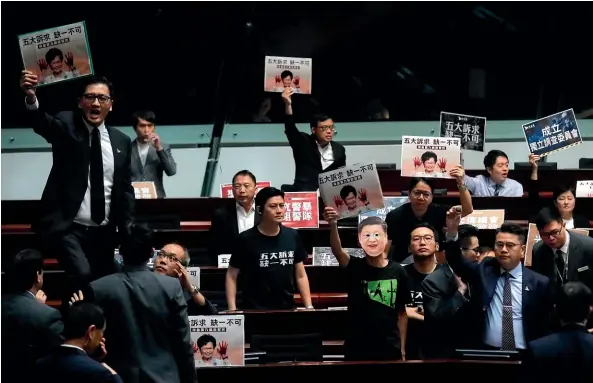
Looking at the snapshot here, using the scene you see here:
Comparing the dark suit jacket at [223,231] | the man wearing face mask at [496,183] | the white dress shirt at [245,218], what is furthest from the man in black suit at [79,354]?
the man wearing face mask at [496,183]

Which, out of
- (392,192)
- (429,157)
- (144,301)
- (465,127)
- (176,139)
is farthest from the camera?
(176,139)

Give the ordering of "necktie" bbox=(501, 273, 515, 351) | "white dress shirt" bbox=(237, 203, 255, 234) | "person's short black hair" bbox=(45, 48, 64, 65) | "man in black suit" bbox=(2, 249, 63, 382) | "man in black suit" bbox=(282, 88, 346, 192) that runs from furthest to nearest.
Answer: "man in black suit" bbox=(282, 88, 346, 192) → "white dress shirt" bbox=(237, 203, 255, 234) → "person's short black hair" bbox=(45, 48, 64, 65) → "necktie" bbox=(501, 273, 515, 351) → "man in black suit" bbox=(2, 249, 63, 382)

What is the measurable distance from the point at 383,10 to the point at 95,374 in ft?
25.8

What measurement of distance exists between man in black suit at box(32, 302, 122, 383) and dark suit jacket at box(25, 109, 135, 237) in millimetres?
1318

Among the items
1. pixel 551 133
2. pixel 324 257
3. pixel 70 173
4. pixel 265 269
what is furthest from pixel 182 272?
pixel 551 133

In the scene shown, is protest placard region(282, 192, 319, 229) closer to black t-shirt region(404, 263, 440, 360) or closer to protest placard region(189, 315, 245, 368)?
black t-shirt region(404, 263, 440, 360)

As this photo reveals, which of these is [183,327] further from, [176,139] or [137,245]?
[176,139]

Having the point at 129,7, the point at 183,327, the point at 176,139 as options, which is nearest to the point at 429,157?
the point at 183,327

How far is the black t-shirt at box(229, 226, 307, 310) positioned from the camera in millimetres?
6957

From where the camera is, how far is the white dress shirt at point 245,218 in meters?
7.86

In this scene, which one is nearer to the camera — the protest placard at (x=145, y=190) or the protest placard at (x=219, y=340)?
the protest placard at (x=219, y=340)

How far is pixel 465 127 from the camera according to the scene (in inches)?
359

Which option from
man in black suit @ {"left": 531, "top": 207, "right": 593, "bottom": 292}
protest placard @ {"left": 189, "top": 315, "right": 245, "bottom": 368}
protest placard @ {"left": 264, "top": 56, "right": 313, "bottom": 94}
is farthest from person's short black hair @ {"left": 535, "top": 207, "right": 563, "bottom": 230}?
protest placard @ {"left": 264, "top": 56, "right": 313, "bottom": 94}

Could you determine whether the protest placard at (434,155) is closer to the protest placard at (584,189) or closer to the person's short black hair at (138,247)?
the protest placard at (584,189)
